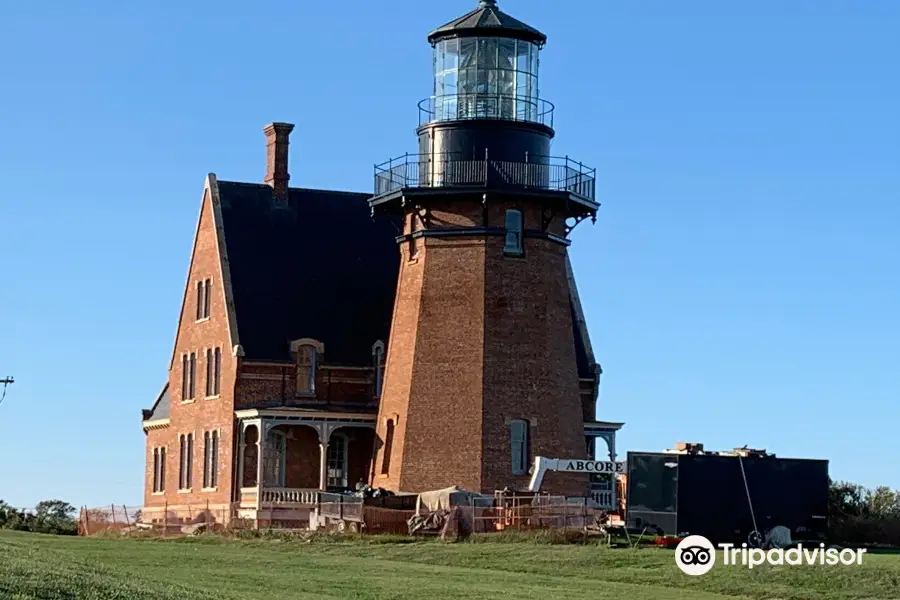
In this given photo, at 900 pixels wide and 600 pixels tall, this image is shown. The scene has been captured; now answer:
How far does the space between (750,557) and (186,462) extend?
25.8 meters

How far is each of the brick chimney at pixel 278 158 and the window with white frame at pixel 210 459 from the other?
7418 millimetres

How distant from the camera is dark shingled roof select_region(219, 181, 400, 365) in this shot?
52.1m

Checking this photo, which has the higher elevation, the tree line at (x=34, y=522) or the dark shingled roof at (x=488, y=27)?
the dark shingled roof at (x=488, y=27)

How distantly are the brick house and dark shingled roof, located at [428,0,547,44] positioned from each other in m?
0.05

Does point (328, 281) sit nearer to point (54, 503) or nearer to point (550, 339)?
point (550, 339)

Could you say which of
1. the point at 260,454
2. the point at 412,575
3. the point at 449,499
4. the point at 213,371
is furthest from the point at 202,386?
the point at 412,575

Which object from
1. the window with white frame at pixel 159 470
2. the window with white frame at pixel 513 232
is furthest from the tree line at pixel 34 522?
the window with white frame at pixel 513 232

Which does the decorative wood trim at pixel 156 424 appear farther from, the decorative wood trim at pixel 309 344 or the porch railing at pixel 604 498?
the porch railing at pixel 604 498

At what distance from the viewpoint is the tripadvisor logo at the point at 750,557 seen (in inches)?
1241

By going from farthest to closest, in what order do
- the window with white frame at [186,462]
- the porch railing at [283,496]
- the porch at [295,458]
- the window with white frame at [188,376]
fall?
the window with white frame at [188,376], the window with white frame at [186,462], the porch at [295,458], the porch railing at [283,496]

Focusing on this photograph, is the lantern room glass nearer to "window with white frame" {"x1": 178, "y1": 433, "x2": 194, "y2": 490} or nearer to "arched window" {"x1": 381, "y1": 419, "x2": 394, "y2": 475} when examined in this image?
"arched window" {"x1": 381, "y1": 419, "x2": 394, "y2": 475}

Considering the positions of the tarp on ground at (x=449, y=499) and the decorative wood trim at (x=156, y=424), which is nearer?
the tarp on ground at (x=449, y=499)

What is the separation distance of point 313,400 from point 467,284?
747 centimetres

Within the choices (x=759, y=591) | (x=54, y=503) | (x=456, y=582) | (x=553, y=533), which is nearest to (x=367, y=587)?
(x=456, y=582)
